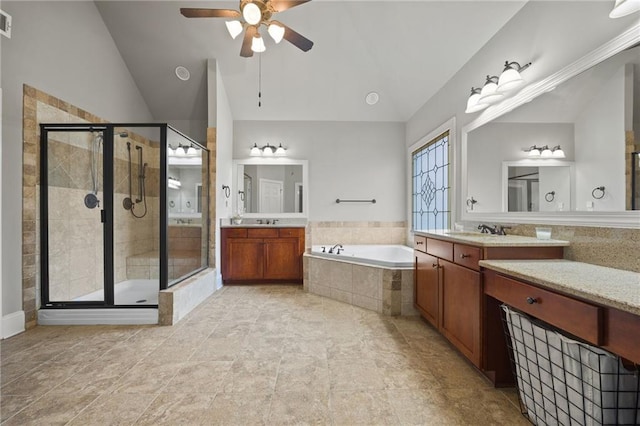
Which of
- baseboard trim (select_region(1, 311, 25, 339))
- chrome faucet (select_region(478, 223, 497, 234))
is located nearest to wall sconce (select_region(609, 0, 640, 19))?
chrome faucet (select_region(478, 223, 497, 234))

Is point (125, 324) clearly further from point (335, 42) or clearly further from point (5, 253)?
point (335, 42)

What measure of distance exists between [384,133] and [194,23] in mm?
3077

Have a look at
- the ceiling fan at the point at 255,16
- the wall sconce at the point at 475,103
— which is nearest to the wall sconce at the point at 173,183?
the ceiling fan at the point at 255,16

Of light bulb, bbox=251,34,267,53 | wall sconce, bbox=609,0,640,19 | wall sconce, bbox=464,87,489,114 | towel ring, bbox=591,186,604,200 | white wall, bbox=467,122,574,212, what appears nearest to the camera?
wall sconce, bbox=609,0,640,19

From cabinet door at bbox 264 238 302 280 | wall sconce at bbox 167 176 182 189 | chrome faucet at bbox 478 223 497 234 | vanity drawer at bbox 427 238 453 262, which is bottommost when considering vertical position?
cabinet door at bbox 264 238 302 280

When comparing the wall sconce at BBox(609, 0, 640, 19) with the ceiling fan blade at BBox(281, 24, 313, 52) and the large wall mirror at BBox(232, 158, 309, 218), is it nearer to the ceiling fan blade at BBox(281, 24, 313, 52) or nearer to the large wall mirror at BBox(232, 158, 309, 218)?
the ceiling fan blade at BBox(281, 24, 313, 52)

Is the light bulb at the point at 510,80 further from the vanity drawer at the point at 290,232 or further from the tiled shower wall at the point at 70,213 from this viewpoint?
the tiled shower wall at the point at 70,213

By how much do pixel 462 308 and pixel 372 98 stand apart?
335 cm

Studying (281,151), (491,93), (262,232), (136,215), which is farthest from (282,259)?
(491,93)

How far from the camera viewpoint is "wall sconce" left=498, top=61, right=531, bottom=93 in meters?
2.05

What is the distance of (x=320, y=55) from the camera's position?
362 centimetres

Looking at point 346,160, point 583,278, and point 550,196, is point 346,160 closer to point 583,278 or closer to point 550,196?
point 550,196

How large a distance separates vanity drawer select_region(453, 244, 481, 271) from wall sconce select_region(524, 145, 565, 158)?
829 millimetres

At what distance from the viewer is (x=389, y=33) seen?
10.4 ft
